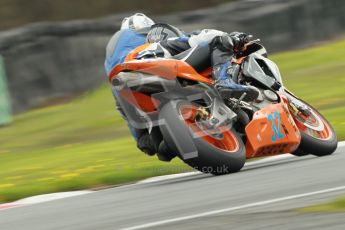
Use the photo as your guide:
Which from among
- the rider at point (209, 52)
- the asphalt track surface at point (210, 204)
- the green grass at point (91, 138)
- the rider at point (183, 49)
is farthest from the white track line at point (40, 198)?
the rider at point (209, 52)

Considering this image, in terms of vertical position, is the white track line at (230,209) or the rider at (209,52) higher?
the rider at (209,52)

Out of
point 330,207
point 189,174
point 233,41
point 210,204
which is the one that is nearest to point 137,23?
point 233,41

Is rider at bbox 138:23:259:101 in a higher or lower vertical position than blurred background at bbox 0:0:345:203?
higher

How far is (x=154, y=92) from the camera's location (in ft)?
25.1

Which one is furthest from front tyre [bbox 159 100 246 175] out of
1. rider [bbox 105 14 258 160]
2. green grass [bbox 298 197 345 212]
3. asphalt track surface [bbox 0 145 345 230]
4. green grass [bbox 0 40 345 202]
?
green grass [bbox 298 197 345 212]

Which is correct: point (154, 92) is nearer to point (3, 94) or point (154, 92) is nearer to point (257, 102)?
point (257, 102)

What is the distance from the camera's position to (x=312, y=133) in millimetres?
8359

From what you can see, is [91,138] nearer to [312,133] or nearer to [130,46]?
[130,46]

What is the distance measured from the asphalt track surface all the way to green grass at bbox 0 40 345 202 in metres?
1.18

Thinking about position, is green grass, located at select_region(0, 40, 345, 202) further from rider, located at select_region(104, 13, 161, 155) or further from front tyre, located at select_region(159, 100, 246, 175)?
front tyre, located at select_region(159, 100, 246, 175)

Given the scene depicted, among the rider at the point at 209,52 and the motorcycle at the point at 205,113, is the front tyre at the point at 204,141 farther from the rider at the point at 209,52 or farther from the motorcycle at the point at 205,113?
the rider at the point at 209,52

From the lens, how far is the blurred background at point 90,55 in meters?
15.9

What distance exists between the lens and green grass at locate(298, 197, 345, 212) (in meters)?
5.25

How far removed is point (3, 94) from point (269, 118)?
10.7 metres
